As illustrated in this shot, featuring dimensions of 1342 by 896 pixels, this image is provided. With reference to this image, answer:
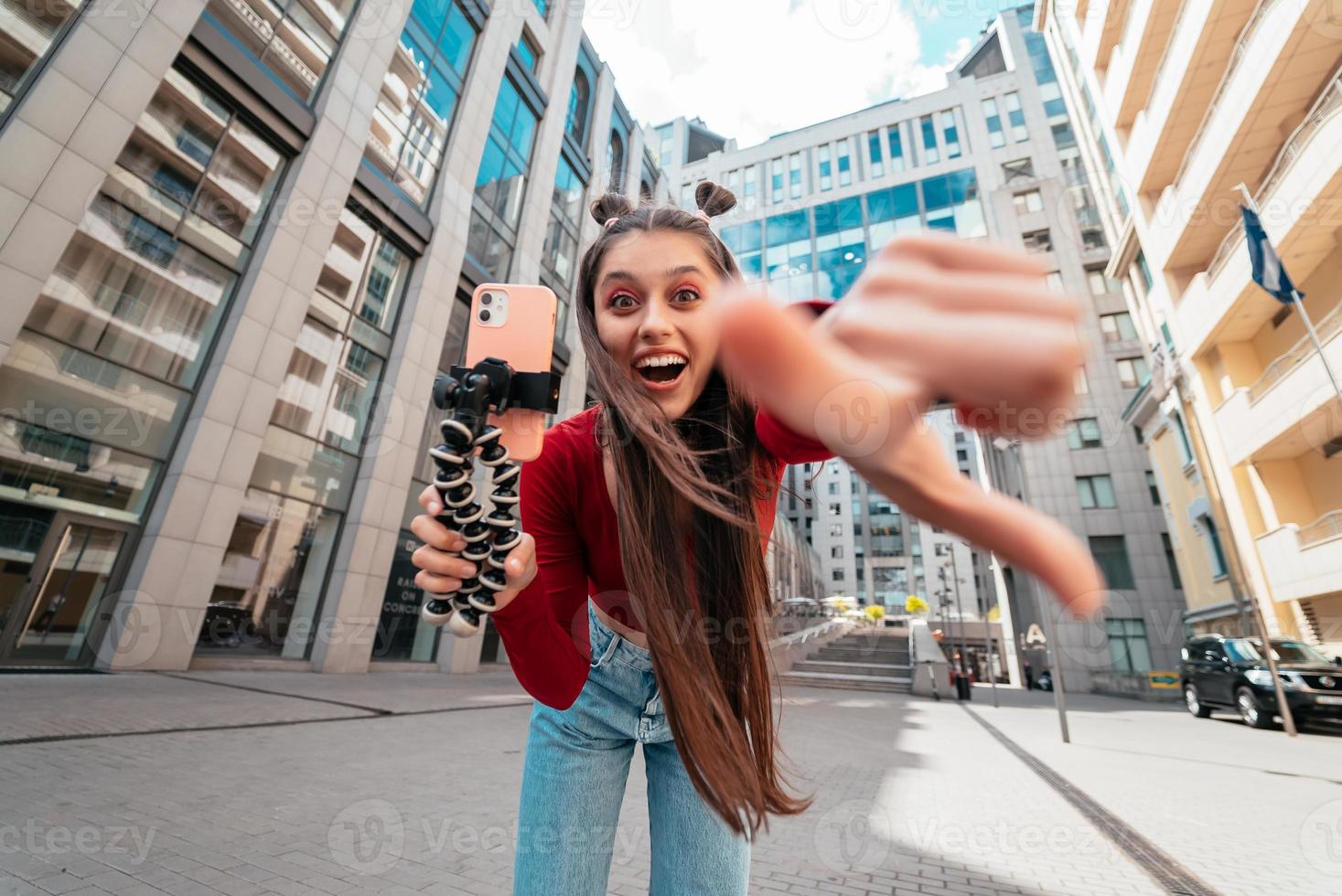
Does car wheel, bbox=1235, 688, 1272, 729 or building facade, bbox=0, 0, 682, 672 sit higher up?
building facade, bbox=0, 0, 682, 672

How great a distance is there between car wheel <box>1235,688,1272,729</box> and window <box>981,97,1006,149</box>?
30.3 m

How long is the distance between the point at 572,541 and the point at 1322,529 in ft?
62.9

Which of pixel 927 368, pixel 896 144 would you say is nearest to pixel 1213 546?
pixel 896 144

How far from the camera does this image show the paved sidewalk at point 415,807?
3295 millimetres

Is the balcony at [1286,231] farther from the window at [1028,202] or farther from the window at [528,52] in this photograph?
the window at [528,52]

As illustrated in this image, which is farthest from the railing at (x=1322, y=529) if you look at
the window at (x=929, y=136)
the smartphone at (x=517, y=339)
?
the window at (x=929, y=136)

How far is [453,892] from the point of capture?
321cm

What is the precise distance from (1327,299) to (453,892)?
19.2 meters

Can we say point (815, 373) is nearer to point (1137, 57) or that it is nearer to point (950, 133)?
point (1137, 57)

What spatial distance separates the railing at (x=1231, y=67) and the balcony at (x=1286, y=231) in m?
1.99

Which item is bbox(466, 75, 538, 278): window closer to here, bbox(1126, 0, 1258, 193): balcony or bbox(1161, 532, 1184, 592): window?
bbox(1126, 0, 1258, 193): balcony

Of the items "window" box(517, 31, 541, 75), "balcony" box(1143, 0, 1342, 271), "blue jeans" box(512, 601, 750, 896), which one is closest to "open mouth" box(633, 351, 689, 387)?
"blue jeans" box(512, 601, 750, 896)

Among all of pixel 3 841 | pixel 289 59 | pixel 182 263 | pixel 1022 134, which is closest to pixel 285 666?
pixel 182 263

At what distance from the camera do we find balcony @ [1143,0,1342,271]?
Result: 1185 cm
